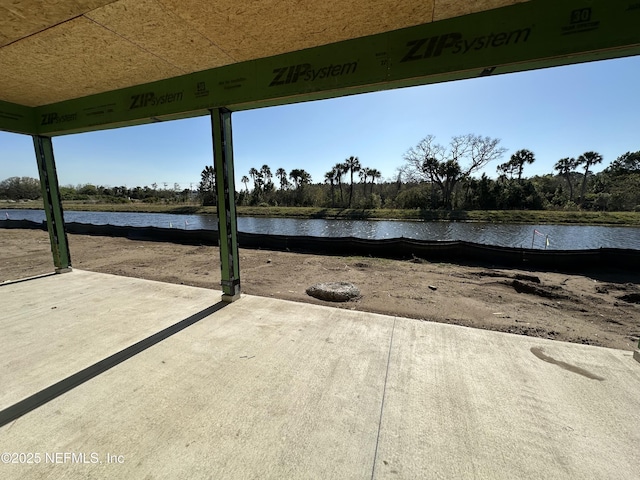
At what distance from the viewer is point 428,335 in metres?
→ 2.92

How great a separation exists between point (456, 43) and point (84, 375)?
430cm

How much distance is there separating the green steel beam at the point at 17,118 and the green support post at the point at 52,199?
0.21m

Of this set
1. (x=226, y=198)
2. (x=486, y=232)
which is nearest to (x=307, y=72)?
(x=226, y=198)

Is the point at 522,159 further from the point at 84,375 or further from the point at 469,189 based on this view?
the point at 84,375

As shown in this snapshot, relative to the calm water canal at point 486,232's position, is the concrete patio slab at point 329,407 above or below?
above

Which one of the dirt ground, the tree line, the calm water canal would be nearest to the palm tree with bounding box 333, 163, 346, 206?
the tree line

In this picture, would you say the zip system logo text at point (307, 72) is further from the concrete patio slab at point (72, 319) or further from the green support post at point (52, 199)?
the green support post at point (52, 199)

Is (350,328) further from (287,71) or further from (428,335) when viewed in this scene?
(287,71)

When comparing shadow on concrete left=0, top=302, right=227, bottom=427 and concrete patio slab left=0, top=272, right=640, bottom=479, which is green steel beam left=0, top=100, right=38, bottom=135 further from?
shadow on concrete left=0, top=302, right=227, bottom=427

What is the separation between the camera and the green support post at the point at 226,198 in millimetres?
3479

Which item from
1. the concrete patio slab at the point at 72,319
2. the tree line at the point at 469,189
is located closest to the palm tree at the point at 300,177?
the tree line at the point at 469,189

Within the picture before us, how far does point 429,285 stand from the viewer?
5.61 m

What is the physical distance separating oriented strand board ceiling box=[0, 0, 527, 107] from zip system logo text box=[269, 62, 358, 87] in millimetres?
183

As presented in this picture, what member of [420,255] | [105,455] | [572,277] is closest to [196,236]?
[420,255]
